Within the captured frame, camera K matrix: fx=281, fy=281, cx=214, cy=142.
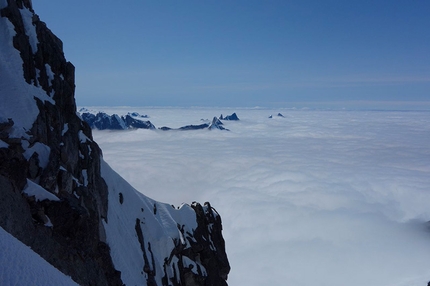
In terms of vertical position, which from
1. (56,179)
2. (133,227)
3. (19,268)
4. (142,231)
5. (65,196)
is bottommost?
(142,231)

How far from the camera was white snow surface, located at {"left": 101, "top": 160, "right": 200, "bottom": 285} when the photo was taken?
25266mm

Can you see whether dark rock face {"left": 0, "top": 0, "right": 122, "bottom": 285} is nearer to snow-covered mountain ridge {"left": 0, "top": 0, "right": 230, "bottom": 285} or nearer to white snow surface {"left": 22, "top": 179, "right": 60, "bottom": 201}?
snow-covered mountain ridge {"left": 0, "top": 0, "right": 230, "bottom": 285}

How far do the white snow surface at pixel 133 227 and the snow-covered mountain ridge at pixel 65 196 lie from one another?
0.12 meters

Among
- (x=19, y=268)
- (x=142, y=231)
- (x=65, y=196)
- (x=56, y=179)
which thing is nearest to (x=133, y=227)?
(x=142, y=231)

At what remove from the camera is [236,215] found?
155m

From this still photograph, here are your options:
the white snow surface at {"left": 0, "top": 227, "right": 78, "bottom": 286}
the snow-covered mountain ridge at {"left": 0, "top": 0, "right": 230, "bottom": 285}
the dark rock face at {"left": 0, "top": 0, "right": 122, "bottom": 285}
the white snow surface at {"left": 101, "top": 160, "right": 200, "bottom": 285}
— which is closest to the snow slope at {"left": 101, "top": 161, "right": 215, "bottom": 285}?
the white snow surface at {"left": 101, "top": 160, "right": 200, "bottom": 285}

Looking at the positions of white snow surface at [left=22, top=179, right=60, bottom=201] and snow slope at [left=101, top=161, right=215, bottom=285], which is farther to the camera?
snow slope at [left=101, top=161, right=215, bottom=285]

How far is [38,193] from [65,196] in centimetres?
219

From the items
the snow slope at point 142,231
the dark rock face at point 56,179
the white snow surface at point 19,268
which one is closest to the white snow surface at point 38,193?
the dark rock face at point 56,179

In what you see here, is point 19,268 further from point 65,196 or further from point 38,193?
point 65,196

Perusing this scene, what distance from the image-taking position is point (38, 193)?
1648 cm

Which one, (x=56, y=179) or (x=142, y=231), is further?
(x=142, y=231)

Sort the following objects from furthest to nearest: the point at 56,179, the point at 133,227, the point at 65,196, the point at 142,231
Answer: the point at 142,231, the point at 133,227, the point at 56,179, the point at 65,196

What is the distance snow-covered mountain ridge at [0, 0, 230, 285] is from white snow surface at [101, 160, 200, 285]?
12 cm
